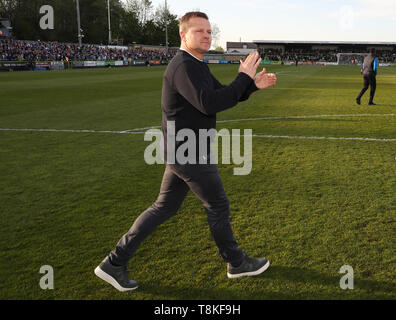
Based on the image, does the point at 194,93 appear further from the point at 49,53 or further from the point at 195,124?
the point at 49,53

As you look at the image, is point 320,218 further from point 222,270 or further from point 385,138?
point 385,138

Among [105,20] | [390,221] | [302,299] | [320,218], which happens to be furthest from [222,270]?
[105,20]

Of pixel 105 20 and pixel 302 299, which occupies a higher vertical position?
pixel 105 20

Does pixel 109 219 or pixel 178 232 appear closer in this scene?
pixel 178 232

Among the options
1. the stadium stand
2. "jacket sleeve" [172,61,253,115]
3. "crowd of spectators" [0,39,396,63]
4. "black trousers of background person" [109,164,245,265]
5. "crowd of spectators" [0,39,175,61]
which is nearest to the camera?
"jacket sleeve" [172,61,253,115]

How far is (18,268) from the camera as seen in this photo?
331 cm

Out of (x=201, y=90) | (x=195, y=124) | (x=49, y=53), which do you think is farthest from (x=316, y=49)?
(x=201, y=90)

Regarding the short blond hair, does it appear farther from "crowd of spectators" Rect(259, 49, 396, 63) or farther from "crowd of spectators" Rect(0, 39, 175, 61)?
"crowd of spectators" Rect(259, 49, 396, 63)

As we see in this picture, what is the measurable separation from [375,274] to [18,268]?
305 cm

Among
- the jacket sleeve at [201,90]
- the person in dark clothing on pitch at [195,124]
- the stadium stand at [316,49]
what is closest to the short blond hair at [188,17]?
the person in dark clothing on pitch at [195,124]

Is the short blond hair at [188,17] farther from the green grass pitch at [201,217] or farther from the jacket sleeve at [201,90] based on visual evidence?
the green grass pitch at [201,217]

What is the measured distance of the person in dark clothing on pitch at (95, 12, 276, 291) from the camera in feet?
8.45

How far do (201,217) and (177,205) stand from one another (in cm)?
133

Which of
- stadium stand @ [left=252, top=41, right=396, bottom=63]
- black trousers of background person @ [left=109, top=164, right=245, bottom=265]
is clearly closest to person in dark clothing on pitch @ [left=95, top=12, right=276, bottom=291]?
black trousers of background person @ [left=109, top=164, right=245, bottom=265]
